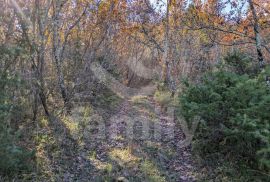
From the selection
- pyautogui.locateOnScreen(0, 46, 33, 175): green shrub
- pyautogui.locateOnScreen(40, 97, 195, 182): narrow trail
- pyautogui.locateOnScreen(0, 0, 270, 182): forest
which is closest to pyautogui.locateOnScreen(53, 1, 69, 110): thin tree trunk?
pyautogui.locateOnScreen(0, 0, 270, 182): forest

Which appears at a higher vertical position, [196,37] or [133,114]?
[196,37]

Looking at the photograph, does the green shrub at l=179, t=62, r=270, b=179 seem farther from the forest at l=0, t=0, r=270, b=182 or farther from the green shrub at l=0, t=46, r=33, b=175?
the green shrub at l=0, t=46, r=33, b=175

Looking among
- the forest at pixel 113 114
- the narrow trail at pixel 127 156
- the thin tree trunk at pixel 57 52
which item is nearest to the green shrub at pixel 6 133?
the forest at pixel 113 114

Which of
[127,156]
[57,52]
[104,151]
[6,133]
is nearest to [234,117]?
[127,156]

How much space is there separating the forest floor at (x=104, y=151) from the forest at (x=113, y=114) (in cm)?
2

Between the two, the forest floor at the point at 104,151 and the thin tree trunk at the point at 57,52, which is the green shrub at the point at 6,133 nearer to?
the forest floor at the point at 104,151

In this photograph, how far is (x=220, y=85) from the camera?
5582 mm

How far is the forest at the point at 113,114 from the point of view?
474cm

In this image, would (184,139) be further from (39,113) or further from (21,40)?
(21,40)

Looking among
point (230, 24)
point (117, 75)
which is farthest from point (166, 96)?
point (230, 24)

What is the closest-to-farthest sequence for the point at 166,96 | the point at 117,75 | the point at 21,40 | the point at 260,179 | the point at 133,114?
the point at 260,179
the point at 21,40
the point at 133,114
the point at 166,96
the point at 117,75

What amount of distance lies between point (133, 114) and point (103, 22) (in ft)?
9.88

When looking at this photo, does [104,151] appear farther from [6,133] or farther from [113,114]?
[113,114]

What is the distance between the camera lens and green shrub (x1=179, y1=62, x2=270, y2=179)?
4523 millimetres
